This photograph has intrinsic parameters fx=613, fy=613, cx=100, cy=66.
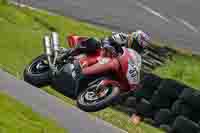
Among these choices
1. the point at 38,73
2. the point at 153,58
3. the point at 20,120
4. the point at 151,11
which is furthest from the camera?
the point at 151,11

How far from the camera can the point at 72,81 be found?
11656mm

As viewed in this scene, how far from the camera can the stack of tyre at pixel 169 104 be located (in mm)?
15258

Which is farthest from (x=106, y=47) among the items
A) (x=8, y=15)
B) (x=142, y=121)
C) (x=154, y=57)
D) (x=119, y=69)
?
(x=8, y=15)

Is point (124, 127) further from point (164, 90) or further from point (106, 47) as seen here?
point (106, 47)

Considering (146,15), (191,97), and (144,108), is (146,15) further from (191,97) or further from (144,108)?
(191,97)

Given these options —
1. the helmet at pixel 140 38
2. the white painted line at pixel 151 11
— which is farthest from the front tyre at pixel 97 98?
the white painted line at pixel 151 11

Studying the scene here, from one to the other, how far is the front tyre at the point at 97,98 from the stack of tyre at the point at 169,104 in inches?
160

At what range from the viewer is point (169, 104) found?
15953 mm

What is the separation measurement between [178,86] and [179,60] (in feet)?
27.0

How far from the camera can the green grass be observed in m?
11.5

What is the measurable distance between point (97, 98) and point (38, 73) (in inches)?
61.8

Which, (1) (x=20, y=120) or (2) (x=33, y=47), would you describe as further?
(2) (x=33, y=47)

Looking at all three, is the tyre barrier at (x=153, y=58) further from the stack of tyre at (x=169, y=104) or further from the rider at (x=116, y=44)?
the rider at (x=116, y=44)

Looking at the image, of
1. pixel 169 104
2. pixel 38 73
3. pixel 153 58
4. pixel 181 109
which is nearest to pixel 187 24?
pixel 153 58
